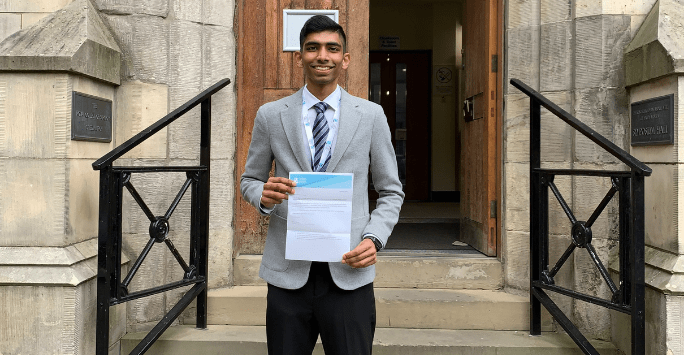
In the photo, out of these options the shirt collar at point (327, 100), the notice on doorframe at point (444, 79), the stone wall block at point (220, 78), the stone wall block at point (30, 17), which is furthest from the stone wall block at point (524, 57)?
the notice on doorframe at point (444, 79)

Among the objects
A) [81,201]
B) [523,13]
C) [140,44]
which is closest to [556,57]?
[523,13]

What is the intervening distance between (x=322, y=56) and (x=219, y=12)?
7.17ft

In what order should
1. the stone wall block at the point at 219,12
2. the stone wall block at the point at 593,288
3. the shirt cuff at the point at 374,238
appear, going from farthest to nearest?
the stone wall block at the point at 219,12
the stone wall block at the point at 593,288
the shirt cuff at the point at 374,238

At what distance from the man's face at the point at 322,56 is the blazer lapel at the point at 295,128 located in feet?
0.38

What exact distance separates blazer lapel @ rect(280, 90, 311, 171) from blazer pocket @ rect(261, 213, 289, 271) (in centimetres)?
21

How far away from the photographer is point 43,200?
3.09 m

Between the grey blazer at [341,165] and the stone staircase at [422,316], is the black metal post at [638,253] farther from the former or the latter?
the grey blazer at [341,165]

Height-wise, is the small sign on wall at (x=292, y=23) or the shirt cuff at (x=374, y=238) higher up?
the small sign on wall at (x=292, y=23)

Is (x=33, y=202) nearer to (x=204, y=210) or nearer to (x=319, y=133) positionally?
(x=204, y=210)

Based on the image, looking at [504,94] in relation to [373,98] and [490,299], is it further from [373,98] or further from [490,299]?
[373,98]

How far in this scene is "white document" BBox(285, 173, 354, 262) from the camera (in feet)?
5.82

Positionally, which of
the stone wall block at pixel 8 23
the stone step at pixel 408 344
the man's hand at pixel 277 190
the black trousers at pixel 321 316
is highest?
the stone wall block at pixel 8 23

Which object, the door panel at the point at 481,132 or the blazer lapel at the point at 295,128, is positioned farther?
the door panel at the point at 481,132

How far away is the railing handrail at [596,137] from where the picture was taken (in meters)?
2.69
